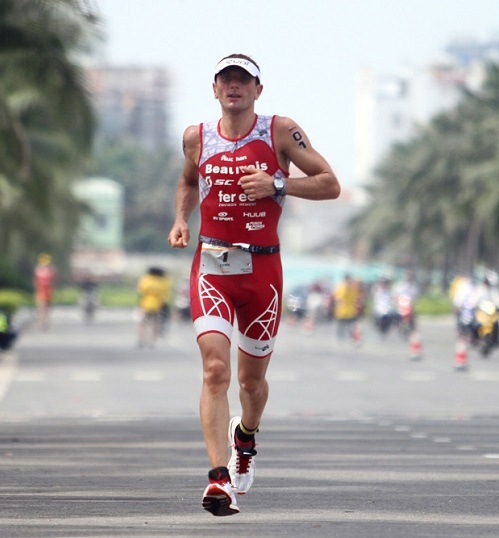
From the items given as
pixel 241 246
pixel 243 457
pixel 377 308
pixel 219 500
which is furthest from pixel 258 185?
pixel 377 308

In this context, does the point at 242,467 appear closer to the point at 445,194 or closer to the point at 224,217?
the point at 224,217

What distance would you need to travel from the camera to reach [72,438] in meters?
13.4

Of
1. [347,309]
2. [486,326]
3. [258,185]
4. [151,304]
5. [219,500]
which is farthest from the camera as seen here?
[347,309]

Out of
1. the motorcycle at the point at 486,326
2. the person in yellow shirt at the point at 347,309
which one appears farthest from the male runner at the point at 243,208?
the person in yellow shirt at the point at 347,309

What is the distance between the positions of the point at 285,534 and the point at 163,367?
70.7ft

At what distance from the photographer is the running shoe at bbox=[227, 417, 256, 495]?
28.1ft

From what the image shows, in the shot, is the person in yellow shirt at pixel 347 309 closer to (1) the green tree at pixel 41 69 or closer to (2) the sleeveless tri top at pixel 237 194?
(1) the green tree at pixel 41 69

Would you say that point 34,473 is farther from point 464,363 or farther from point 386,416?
point 464,363

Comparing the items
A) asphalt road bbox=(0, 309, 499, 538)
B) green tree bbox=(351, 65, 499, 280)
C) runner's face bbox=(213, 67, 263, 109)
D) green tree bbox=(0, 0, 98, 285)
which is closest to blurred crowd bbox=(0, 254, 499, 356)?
green tree bbox=(0, 0, 98, 285)

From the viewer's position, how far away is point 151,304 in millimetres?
36469

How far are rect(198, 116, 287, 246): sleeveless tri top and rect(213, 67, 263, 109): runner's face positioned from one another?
17 cm

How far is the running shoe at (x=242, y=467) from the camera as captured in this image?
337 inches

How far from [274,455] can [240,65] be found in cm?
398

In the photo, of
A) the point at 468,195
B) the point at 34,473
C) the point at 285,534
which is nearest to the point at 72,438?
the point at 34,473
